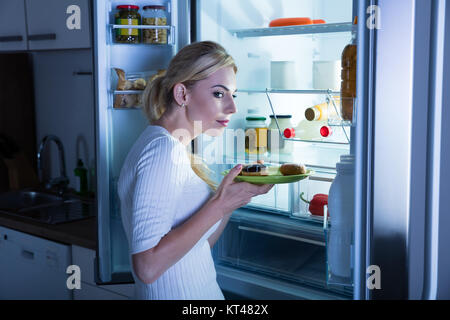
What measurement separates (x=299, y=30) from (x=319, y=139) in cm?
36

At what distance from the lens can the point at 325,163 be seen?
5.95 ft

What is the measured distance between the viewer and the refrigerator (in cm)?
100

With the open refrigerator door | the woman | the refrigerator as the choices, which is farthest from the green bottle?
the woman

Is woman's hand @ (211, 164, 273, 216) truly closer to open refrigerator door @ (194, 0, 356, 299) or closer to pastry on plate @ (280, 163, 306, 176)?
pastry on plate @ (280, 163, 306, 176)

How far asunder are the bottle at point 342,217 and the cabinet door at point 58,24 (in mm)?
1229

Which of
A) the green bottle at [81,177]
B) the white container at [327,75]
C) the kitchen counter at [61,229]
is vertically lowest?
the kitchen counter at [61,229]

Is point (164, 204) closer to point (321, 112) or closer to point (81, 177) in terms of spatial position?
point (321, 112)

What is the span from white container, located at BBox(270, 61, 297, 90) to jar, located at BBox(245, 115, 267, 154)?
0.14 meters

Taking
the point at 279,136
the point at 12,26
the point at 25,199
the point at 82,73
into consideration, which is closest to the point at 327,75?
the point at 279,136

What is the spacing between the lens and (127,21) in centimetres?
171

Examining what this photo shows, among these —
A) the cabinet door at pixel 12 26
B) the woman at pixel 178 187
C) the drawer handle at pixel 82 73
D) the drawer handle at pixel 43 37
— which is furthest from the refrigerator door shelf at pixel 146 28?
the drawer handle at pixel 82 73

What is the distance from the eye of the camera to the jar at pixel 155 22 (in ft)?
5.76

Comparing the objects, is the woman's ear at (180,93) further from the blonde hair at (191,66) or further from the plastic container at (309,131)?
the plastic container at (309,131)
